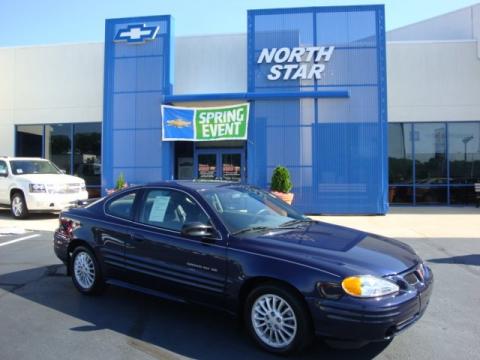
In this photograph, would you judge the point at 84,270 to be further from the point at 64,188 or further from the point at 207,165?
the point at 207,165

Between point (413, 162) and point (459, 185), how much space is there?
6.41 feet

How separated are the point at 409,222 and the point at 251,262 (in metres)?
10.6

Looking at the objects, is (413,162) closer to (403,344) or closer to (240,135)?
(240,135)

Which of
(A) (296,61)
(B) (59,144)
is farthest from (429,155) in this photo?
(B) (59,144)

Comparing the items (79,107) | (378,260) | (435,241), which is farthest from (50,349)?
(79,107)

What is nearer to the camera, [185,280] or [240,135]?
[185,280]

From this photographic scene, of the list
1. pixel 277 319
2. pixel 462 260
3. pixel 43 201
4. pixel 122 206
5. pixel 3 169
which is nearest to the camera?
pixel 277 319

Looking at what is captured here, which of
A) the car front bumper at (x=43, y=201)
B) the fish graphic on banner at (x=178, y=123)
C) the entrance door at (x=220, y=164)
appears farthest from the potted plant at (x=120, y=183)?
the entrance door at (x=220, y=164)

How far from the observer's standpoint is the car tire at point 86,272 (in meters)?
5.79

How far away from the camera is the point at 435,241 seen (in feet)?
33.9

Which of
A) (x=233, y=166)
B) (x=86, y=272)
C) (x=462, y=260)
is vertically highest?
(x=233, y=166)

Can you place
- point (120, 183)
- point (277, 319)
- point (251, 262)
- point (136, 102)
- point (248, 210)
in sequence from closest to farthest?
point (277, 319) → point (251, 262) → point (248, 210) → point (120, 183) → point (136, 102)

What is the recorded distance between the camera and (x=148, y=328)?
15.7 feet

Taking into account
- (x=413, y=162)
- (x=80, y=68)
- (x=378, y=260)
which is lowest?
(x=378, y=260)
